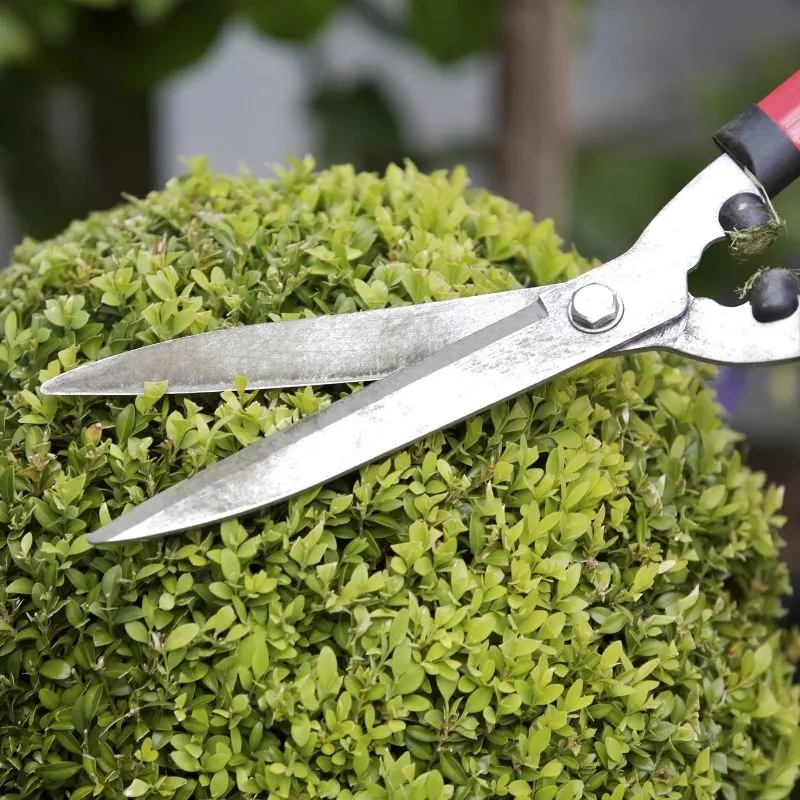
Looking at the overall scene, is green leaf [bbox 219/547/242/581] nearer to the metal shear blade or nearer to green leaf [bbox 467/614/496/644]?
the metal shear blade

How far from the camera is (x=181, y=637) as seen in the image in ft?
2.65

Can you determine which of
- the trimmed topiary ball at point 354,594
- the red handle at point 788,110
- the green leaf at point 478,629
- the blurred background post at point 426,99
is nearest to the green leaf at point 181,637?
the trimmed topiary ball at point 354,594

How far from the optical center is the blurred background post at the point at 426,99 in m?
2.80

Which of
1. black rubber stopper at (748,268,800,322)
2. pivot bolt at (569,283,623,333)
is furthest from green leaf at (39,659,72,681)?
black rubber stopper at (748,268,800,322)

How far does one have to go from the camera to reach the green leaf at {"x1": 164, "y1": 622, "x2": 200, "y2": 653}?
0.81 metres

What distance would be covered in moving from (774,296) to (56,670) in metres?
0.71

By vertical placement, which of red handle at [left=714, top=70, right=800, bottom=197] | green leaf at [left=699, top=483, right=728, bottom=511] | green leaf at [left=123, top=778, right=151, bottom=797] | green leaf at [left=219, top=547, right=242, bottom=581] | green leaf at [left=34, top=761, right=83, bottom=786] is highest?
red handle at [left=714, top=70, right=800, bottom=197]

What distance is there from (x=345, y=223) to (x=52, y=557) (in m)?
0.43

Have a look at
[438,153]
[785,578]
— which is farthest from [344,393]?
[438,153]

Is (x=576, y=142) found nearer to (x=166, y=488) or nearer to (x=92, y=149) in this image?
(x=92, y=149)

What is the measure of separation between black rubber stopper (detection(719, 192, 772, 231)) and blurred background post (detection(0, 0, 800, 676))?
59.1 inches

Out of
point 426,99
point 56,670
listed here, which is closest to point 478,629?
point 56,670

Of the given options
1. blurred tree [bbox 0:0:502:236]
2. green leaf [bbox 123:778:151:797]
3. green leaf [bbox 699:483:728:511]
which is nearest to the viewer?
green leaf [bbox 123:778:151:797]

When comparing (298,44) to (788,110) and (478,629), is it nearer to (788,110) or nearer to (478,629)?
(788,110)
